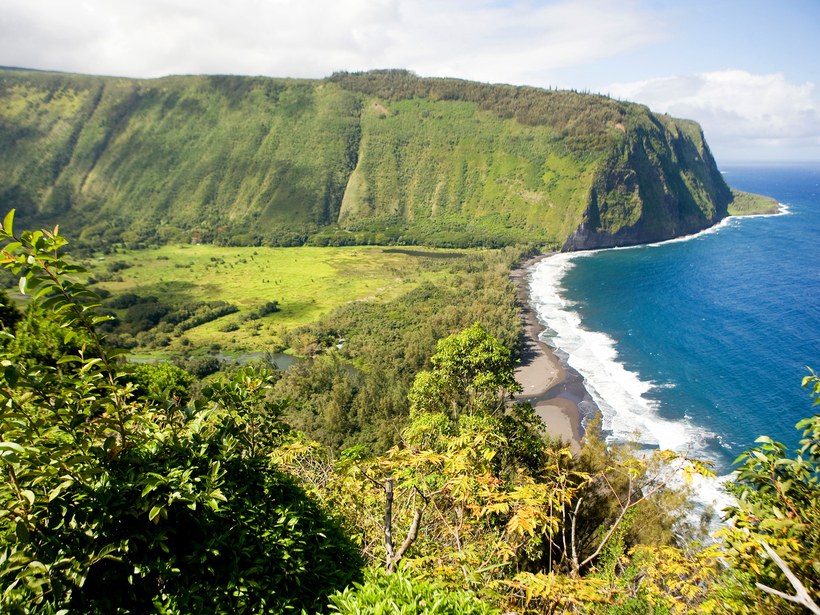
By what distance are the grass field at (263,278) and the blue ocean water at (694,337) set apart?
42.2 meters

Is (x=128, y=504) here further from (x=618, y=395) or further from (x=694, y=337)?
(x=694, y=337)

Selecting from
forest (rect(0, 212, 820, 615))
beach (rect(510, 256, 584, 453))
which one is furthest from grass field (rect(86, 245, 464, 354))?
forest (rect(0, 212, 820, 615))

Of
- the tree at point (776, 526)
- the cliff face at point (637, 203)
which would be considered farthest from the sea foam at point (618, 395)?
the cliff face at point (637, 203)

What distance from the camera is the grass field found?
98062 millimetres

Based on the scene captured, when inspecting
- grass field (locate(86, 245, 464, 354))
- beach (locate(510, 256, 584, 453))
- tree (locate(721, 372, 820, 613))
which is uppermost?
tree (locate(721, 372, 820, 613))

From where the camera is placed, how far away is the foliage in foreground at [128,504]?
4492mm

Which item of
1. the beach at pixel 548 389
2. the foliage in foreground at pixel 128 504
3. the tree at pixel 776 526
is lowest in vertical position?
the beach at pixel 548 389

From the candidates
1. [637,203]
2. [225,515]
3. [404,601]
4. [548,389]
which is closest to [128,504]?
[225,515]

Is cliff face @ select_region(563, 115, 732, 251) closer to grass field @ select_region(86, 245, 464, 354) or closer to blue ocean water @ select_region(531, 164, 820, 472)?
blue ocean water @ select_region(531, 164, 820, 472)

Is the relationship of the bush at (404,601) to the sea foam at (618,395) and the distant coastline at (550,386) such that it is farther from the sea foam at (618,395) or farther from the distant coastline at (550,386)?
the distant coastline at (550,386)

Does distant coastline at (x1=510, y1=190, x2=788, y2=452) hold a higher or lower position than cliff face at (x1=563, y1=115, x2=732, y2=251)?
lower

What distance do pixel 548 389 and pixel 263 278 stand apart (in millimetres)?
98890

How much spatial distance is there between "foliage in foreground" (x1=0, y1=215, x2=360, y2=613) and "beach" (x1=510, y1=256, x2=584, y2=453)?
38.8m

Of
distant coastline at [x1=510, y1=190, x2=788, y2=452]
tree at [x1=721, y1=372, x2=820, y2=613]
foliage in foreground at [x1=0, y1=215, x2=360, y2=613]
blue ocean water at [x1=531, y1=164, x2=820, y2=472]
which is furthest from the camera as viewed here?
distant coastline at [x1=510, y1=190, x2=788, y2=452]
